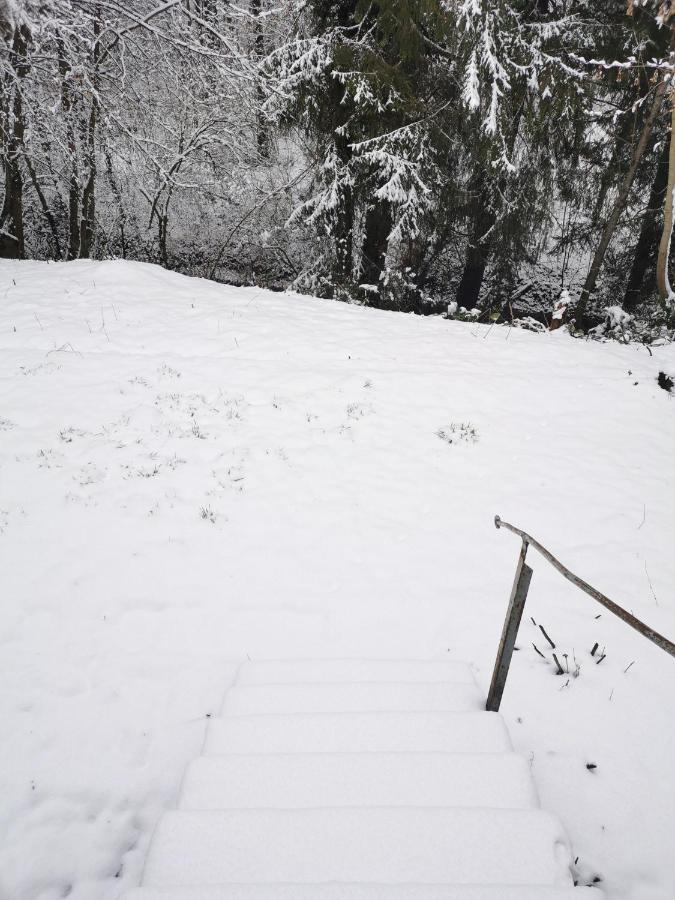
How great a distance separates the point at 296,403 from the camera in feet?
22.7

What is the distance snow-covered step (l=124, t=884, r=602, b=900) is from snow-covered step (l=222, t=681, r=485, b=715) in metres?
1.12

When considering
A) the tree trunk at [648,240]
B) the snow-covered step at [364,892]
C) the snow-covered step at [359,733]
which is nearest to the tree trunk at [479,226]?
the tree trunk at [648,240]

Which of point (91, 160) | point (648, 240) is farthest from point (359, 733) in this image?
point (648, 240)

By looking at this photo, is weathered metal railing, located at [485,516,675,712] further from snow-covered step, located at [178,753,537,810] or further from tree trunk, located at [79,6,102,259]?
tree trunk, located at [79,6,102,259]

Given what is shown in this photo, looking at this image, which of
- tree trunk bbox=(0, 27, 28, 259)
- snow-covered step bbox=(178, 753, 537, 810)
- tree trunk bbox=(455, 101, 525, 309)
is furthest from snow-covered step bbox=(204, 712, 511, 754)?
tree trunk bbox=(455, 101, 525, 309)

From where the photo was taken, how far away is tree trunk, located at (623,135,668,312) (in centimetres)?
1209

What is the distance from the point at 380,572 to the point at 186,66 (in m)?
11.4

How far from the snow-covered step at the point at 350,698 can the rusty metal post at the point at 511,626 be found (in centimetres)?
20

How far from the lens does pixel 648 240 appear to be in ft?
42.3

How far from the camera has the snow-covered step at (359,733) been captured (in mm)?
2377

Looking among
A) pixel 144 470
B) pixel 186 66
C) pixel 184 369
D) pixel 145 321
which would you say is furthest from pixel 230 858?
pixel 186 66

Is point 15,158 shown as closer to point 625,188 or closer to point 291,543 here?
point 291,543

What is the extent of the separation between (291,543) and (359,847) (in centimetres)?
314

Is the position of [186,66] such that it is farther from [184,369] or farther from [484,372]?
[484,372]
